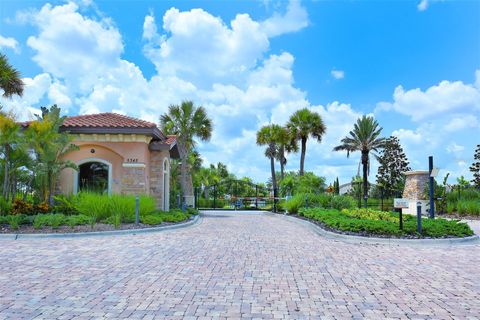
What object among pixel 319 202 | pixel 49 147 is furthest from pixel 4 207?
pixel 319 202

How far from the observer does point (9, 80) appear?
19094 mm

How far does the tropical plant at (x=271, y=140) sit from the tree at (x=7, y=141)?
26192mm

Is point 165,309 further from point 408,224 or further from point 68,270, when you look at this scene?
point 408,224

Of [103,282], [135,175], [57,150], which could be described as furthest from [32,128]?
[103,282]

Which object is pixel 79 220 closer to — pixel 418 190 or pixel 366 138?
pixel 418 190

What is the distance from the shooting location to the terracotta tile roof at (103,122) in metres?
17.5

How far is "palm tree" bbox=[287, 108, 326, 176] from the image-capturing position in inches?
1467

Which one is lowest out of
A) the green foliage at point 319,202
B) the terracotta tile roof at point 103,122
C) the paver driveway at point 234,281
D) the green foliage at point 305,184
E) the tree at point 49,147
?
the paver driveway at point 234,281

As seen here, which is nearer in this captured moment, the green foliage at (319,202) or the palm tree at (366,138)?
the green foliage at (319,202)

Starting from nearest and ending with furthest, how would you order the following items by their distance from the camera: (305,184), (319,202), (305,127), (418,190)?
(319,202) → (418,190) → (305,184) → (305,127)

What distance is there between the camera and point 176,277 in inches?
264

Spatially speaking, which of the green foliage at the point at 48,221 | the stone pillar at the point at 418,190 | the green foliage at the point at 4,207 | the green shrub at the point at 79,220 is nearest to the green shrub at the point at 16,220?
the green foliage at the point at 48,221

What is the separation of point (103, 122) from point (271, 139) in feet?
74.3

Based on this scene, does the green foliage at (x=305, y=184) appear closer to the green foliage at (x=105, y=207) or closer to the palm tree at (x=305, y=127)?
the palm tree at (x=305, y=127)
